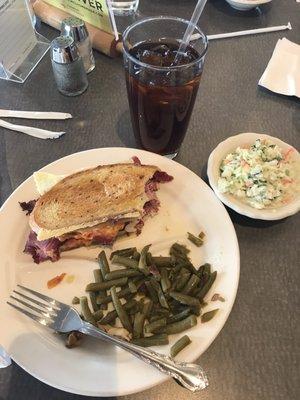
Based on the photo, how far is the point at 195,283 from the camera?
931mm

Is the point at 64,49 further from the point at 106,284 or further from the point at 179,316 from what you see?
the point at 179,316

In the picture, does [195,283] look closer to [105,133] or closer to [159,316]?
[159,316]

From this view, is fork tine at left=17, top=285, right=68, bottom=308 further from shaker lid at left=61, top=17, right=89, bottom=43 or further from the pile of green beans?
shaker lid at left=61, top=17, right=89, bottom=43

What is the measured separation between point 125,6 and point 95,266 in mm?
1164

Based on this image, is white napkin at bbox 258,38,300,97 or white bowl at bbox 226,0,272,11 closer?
white napkin at bbox 258,38,300,97

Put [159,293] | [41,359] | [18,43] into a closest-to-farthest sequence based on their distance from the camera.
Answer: [41,359], [159,293], [18,43]

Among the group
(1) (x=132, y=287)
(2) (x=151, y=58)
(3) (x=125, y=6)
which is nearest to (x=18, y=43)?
(3) (x=125, y=6)

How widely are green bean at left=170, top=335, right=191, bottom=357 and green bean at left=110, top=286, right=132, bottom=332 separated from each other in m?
0.11

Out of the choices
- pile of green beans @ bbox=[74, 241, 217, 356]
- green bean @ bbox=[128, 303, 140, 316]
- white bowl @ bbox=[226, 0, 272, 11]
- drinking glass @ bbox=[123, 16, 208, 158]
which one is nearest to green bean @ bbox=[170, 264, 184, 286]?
pile of green beans @ bbox=[74, 241, 217, 356]

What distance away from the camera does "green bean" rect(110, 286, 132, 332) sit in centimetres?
88

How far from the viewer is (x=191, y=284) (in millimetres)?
929

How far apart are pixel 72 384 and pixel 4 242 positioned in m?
0.39

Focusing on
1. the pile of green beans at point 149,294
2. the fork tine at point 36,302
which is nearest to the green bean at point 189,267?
the pile of green beans at point 149,294

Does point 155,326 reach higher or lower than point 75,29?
lower
